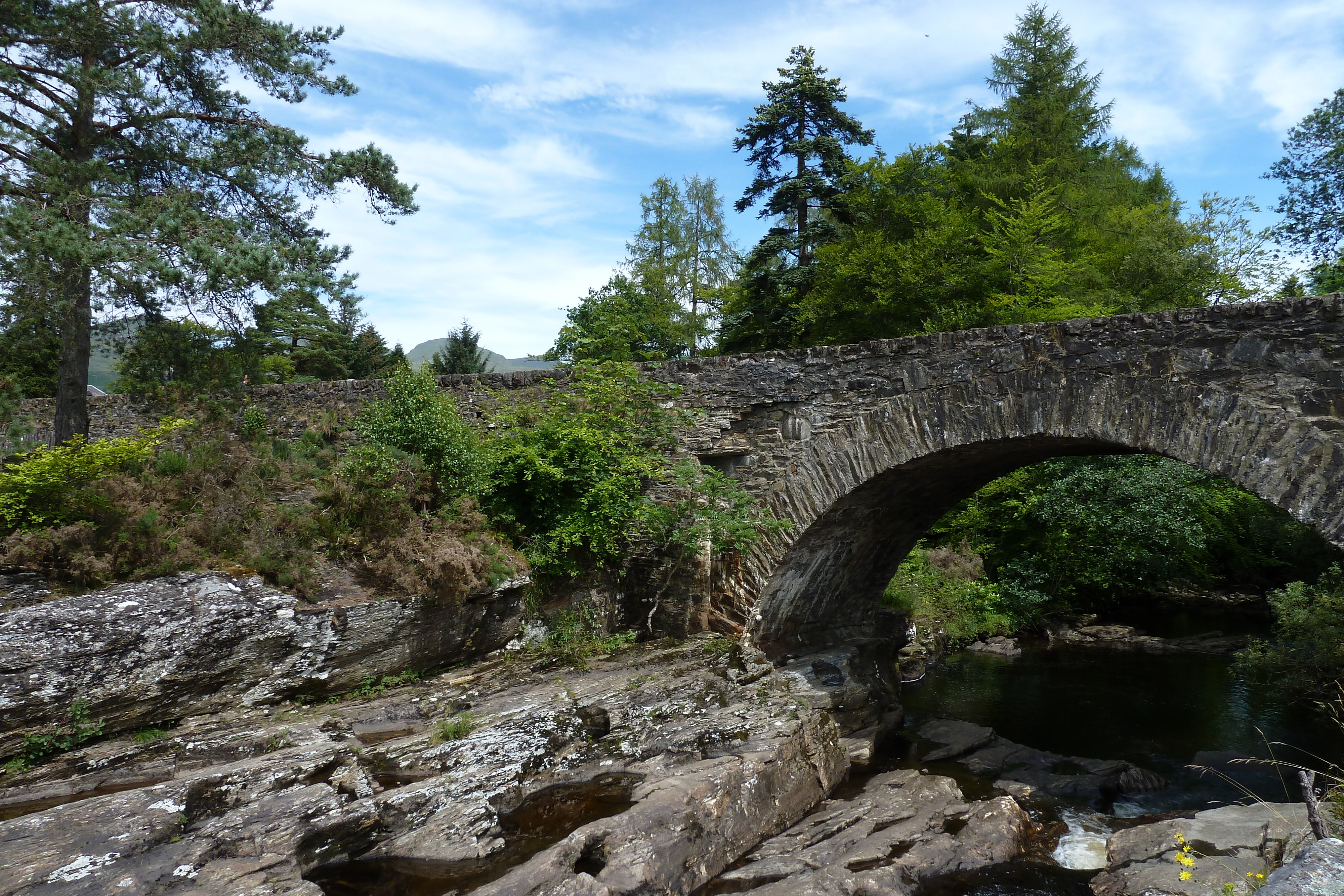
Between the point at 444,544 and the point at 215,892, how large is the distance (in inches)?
152

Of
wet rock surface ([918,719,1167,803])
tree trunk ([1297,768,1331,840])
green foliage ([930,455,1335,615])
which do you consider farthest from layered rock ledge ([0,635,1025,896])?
green foliage ([930,455,1335,615])

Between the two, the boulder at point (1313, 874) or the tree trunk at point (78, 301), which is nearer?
the boulder at point (1313, 874)

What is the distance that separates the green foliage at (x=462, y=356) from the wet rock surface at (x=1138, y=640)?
17798 mm

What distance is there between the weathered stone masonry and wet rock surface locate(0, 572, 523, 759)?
9.54 feet

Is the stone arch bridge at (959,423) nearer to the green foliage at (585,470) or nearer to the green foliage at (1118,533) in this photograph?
the green foliage at (585,470)

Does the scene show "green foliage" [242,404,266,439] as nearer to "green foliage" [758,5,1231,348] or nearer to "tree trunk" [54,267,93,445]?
"tree trunk" [54,267,93,445]

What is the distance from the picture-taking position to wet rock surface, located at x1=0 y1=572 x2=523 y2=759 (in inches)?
224

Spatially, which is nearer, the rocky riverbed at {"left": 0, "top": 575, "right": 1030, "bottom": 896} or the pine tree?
the rocky riverbed at {"left": 0, "top": 575, "right": 1030, "bottom": 896}

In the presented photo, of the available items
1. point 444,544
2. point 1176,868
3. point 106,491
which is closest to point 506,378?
point 444,544

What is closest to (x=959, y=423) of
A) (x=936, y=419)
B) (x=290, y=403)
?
(x=936, y=419)

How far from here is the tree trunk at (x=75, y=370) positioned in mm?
8641

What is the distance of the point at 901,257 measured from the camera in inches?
649

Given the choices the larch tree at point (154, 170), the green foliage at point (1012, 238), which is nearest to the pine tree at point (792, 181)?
the green foliage at point (1012, 238)

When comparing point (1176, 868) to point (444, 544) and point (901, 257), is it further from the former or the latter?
point (901, 257)
